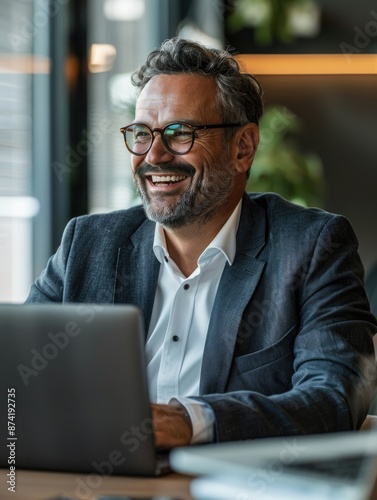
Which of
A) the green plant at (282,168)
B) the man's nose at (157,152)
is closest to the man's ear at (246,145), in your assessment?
the man's nose at (157,152)

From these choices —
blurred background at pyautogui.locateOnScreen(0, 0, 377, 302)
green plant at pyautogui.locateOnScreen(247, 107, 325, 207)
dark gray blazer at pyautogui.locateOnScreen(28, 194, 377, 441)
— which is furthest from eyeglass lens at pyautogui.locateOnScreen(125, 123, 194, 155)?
green plant at pyautogui.locateOnScreen(247, 107, 325, 207)

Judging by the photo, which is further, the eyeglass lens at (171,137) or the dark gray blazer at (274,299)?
the eyeglass lens at (171,137)

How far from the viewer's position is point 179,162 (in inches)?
88.0

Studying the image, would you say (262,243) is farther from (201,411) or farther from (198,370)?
(201,411)

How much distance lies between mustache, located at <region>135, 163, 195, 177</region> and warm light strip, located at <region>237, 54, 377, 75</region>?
2747 millimetres

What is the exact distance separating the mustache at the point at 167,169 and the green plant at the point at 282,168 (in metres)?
2.29

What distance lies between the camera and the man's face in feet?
7.29

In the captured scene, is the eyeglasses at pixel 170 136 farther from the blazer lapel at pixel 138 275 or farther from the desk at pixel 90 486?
the desk at pixel 90 486

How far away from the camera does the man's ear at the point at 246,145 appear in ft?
7.79

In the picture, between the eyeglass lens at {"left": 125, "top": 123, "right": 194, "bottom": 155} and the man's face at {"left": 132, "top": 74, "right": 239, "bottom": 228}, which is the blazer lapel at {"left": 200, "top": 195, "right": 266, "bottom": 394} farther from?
the eyeglass lens at {"left": 125, "top": 123, "right": 194, "bottom": 155}

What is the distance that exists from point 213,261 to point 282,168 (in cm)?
244

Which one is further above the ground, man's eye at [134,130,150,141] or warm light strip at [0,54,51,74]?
warm light strip at [0,54,51,74]

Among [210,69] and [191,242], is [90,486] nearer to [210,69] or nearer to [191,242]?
[191,242]

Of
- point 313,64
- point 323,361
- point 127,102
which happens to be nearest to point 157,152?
point 323,361
